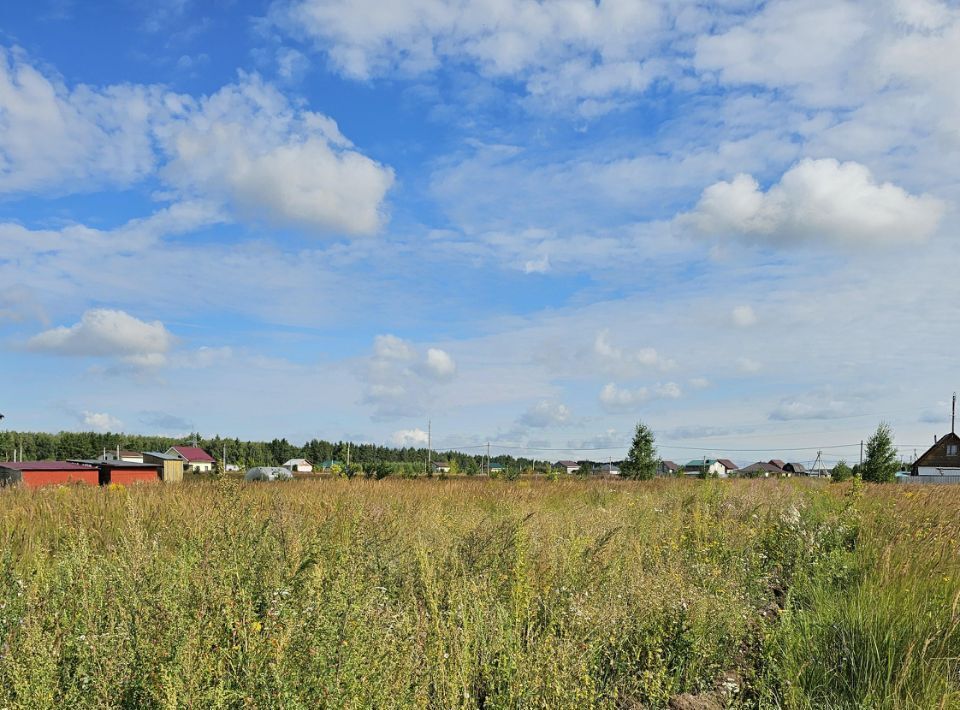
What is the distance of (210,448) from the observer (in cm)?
10762

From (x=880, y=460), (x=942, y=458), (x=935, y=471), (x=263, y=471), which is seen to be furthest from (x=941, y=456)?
(x=263, y=471)

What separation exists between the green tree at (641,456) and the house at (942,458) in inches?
1573

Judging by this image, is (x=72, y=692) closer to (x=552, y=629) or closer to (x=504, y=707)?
(x=504, y=707)

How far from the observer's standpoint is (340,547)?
501cm

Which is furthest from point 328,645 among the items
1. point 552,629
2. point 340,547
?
Answer: point 340,547

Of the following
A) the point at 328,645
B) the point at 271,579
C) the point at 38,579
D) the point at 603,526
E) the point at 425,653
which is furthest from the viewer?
the point at 603,526

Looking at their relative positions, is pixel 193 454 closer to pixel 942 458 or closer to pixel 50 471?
pixel 50 471

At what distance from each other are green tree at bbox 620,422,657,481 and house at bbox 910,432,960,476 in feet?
131

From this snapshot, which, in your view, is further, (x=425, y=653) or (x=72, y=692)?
(x=425, y=653)

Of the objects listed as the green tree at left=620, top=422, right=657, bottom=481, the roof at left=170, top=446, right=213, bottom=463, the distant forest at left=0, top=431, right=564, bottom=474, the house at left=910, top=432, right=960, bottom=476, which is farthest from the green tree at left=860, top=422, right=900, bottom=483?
the roof at left=170, top=446, right=213, bottom=463

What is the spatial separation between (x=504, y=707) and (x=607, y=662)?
1.29 meters

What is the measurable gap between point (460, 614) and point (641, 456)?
28.2 m

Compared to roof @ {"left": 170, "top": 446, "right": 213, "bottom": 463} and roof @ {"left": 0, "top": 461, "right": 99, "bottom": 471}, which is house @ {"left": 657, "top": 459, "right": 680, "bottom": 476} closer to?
roof @ {"left": 0, "top": 461, "right": 99, "bottom": 471}

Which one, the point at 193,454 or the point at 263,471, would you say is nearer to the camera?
the point at 263,471
